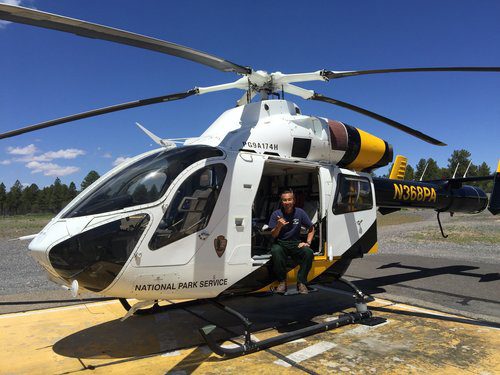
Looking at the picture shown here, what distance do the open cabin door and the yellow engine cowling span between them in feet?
0.78

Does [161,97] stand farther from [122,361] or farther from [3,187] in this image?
[3,187]

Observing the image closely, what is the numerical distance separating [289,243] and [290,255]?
0.22 metres

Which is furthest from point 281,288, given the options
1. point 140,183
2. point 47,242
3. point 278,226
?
point 47,242

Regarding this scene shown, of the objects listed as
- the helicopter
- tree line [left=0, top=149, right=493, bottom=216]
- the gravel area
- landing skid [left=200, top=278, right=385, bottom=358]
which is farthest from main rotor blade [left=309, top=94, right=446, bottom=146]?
tree line [left=0, top=149, right=493, bottom=216]

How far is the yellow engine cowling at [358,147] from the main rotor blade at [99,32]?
2.99m

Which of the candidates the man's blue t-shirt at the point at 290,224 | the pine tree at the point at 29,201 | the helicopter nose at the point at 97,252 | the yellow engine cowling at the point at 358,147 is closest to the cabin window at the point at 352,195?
the yellow engine cowling at the point at 358,147

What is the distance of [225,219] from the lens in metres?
5.33

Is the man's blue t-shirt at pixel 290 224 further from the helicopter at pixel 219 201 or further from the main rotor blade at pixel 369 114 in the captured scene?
the main rotor blade at pixel 369 114

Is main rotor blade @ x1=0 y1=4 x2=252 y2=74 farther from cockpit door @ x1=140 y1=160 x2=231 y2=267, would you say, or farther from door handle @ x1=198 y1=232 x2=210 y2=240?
door handle @ x1=198 y1=232 x2=210 y2=240

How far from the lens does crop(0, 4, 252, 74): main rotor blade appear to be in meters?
3.07

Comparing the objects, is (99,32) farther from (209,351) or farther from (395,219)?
(395,219)

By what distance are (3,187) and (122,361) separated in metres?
112

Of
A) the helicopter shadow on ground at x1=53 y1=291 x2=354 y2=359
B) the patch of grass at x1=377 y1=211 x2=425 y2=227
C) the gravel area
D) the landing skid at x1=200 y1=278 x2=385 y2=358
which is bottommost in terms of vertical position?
the patch of grass at x1=377 y1=211 x2=425 y2=227

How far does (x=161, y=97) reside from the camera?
230 inches
